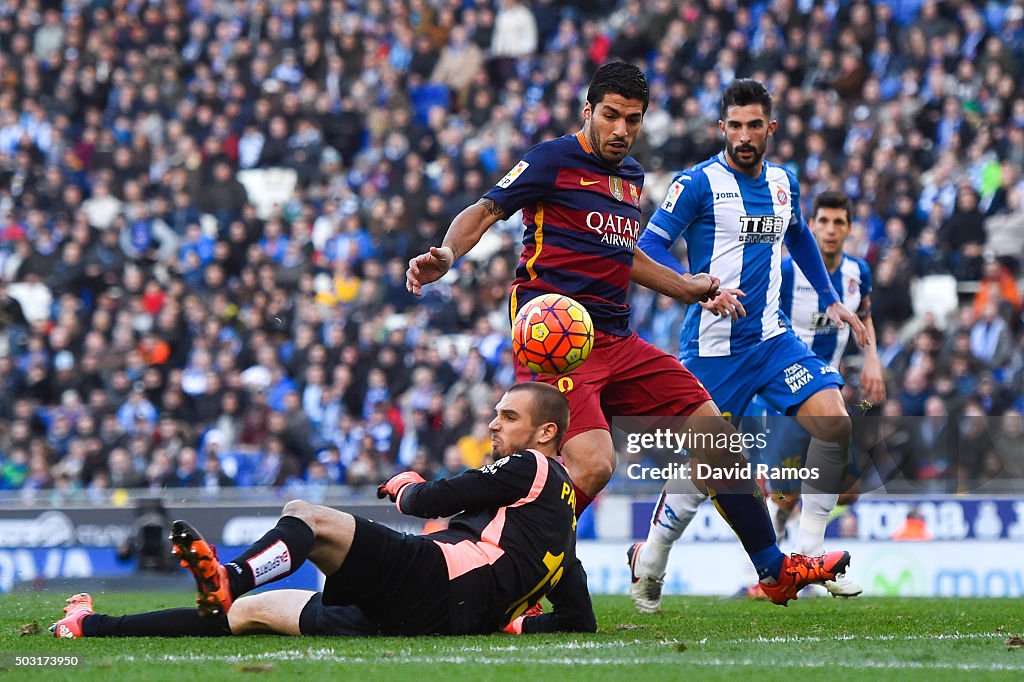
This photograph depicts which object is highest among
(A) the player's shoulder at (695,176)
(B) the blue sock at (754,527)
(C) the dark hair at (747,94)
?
(C) the dark hair at (747,94)

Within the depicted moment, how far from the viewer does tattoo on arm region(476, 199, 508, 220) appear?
7.77 m

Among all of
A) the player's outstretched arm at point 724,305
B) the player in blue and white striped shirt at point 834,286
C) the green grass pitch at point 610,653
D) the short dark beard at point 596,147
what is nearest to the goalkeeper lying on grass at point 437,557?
the green grass pitch at point 610,653

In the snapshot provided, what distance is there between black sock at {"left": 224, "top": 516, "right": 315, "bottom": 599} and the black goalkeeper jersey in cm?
57

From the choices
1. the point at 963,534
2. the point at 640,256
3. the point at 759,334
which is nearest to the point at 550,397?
the point at 640,256

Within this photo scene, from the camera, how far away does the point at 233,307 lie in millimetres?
19625

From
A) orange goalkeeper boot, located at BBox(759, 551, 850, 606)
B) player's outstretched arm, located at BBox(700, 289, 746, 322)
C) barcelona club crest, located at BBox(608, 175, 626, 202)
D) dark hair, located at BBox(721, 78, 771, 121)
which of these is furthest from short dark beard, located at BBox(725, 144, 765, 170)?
orange goalkeeper boot, located at BBox(759, 551, 850, 606)

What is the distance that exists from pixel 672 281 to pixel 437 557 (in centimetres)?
229

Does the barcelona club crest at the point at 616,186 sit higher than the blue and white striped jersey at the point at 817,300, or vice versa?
the barcelona club crest at the point at 616,186

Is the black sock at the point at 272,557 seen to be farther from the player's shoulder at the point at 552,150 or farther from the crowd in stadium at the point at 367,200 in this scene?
the crowd in stadium at the point at 367,200

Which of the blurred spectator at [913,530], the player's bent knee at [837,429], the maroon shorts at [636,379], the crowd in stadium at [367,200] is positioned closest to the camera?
the maroon shorts at [636,379]

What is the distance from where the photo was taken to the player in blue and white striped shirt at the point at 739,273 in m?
8.86

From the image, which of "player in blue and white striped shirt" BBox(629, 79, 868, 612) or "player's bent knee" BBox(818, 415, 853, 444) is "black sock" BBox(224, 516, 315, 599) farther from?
"player's bent knee" BBox(818, 415, 853, 444)

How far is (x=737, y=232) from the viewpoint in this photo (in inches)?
354

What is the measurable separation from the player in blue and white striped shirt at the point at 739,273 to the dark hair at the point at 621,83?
1121 mm
